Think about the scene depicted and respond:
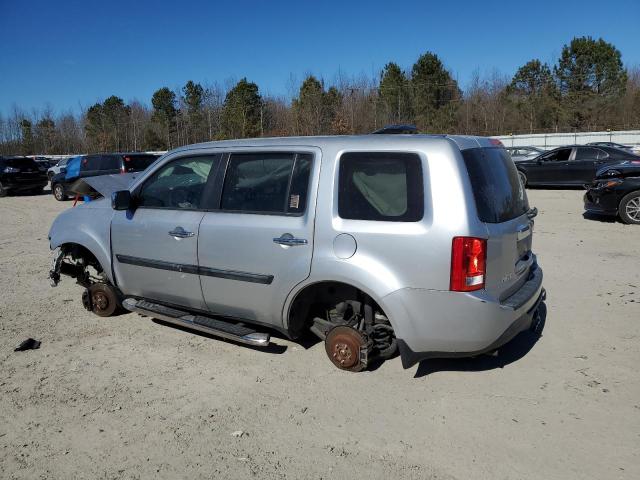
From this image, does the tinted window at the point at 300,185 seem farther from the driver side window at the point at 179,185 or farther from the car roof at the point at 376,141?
the driver side window at the point at 179,185

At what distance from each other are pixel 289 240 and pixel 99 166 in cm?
1716

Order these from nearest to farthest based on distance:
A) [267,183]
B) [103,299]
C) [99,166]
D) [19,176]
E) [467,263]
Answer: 1. [467,263]
2. [267,183]
3. [103,299]
4. [99,166]
5. [19,176]

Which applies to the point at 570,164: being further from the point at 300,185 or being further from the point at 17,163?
the point at 17,163

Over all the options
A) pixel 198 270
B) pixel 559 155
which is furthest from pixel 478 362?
pixel 559 155

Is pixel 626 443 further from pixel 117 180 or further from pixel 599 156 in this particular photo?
pixel 599 156

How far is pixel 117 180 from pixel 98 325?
1617 mm

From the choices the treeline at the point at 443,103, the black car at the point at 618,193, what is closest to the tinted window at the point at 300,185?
the black car at the point at 618,193

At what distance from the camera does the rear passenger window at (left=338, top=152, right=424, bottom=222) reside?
3475 mm

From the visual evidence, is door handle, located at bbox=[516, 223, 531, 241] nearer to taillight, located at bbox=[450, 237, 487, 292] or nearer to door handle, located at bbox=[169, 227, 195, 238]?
taillight, located at bbox=[450, 237, 487, 292]

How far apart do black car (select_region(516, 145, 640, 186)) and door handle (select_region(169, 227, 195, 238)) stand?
1437 centimetres

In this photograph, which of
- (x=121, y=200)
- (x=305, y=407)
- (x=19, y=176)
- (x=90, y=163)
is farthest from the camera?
(x=19, y=176)

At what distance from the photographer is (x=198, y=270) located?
438 centimetres

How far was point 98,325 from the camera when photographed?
17.2ft

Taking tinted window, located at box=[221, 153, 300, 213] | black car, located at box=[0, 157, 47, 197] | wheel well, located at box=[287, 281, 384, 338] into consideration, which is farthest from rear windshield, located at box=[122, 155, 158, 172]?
wheel well, located at box=[287, 281, 384, 338]
